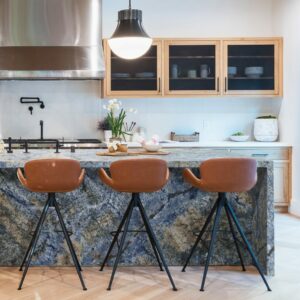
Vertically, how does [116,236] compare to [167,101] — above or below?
below

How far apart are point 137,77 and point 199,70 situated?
2.57 ft

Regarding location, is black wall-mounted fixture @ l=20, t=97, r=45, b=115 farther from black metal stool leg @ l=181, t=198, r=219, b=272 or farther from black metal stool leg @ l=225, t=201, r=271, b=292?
black metal stool leg @ l=225, t=201, r=271, b=292

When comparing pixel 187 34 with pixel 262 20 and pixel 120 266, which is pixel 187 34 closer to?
pixel 262 20

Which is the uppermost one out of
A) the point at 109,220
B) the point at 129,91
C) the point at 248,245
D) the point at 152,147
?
the point at 129,91

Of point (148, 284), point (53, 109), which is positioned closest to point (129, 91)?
point (53, 109)

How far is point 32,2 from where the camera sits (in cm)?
556

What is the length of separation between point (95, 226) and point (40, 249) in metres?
0.47

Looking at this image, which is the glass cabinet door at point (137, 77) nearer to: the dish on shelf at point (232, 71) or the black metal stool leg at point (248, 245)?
the dish on shelf at point (232, 71)

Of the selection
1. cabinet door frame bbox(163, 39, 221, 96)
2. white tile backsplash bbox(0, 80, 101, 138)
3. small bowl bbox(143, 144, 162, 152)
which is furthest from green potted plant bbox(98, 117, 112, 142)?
small bowl bbox(143, 144, 162, 152)

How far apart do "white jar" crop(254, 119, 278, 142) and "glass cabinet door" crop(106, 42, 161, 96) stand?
139 centimetres

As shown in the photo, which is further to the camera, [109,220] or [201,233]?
[109,220]

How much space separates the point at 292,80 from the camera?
6.21 m

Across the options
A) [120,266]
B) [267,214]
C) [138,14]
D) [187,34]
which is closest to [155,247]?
[120,266]

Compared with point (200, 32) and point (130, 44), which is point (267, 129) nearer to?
point (200, 32)
